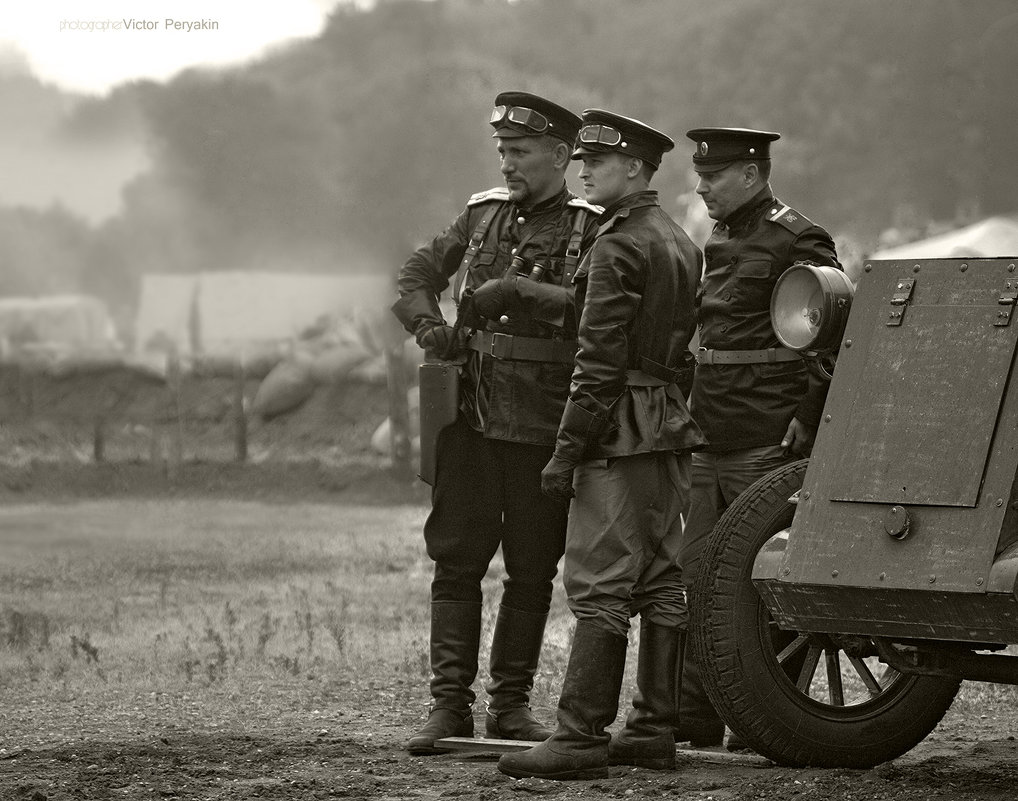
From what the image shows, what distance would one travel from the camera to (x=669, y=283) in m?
4.96

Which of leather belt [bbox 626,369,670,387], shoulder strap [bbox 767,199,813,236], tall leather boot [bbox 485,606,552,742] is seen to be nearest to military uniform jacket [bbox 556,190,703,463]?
leather belt [bbox 626,369,670,387]

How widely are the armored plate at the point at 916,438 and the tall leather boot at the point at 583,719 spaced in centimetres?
63

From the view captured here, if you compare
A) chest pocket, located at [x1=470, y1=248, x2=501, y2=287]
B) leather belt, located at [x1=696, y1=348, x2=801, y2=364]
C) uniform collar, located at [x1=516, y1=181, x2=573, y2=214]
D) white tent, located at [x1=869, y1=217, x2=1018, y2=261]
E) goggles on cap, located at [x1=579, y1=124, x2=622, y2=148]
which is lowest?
leather belt, located at [x1=696, y1=348, x2=801, y2=364]

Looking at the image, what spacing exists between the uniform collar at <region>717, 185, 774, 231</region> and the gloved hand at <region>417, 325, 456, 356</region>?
0.99 meters

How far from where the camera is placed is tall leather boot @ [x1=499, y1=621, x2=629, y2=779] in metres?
4.78

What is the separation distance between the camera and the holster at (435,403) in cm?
551

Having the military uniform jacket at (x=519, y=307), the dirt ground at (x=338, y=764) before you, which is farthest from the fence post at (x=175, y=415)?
the military uniform jacket at (x=519, y=307)

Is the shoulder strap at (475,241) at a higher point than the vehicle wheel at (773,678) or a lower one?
higher

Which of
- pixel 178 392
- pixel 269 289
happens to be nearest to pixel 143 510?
pixel 178 392

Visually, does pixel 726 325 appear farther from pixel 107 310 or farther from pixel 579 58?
pixel 579 58

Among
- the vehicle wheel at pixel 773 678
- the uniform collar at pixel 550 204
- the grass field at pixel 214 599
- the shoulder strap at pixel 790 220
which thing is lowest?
the grass field at pixel 214 599

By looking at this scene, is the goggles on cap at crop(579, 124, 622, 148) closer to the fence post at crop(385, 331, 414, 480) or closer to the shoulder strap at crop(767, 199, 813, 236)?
the shoulder strap at crop(767, 199, 813, 236)

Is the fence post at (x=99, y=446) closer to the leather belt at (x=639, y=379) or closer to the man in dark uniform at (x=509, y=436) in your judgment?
the man in dark uniform at (x=509, y=436)

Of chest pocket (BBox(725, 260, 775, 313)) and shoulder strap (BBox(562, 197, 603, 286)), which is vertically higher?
shoulder strap (BBox(562, 197, 603, 286))
